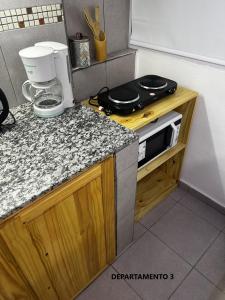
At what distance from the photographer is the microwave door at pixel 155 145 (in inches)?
51.2

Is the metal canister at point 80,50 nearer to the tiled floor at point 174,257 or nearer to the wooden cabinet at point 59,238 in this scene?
the wooden cabinet at point 59,238

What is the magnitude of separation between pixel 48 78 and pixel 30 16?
313 mm

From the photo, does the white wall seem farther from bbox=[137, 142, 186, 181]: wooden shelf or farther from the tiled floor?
the tiled floor

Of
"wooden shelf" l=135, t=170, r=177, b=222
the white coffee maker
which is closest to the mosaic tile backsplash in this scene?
the white coffee maker

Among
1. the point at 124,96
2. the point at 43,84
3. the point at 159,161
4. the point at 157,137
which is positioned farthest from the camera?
the point at 159,161

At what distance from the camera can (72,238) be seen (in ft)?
3.18

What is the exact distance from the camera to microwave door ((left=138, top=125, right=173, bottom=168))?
1300 millimetres

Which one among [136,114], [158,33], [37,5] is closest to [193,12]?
[158,33]

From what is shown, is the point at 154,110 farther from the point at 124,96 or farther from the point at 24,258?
the point at 24,258

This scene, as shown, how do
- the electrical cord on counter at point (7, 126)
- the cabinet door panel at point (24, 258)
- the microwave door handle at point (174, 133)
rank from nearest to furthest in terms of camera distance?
the cabinet door panel at point (24, 258) < the electrical cord on counter at point (7, 126) < the microwave door handle at point (174, 133)

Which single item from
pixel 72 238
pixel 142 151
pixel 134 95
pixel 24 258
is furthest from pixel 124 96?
pixel 24 258

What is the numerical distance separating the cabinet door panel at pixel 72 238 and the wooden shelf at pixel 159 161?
445mm

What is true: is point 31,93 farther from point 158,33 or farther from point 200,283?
point 200,283

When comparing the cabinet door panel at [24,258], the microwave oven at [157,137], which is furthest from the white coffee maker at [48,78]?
the cabinet door panel at [24,258]
